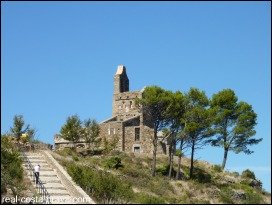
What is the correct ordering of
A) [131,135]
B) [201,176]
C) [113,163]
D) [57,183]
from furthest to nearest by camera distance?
[131,135]
[201,176]
[113,163]
[57,183]

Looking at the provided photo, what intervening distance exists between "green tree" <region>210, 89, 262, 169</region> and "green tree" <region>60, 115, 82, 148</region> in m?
14.8

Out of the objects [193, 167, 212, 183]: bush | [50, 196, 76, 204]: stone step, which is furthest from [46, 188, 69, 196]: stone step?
[193, 167, 212, 183]: bush

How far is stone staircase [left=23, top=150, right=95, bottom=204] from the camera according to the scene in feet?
104

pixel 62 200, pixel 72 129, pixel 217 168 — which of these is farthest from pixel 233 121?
pixel 62 200

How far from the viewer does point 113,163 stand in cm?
5081

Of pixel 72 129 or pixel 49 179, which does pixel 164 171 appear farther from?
pixel 49 179

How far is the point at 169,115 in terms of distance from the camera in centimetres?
5147

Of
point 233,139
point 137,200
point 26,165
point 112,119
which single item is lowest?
point 137,200

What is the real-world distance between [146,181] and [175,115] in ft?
28.8

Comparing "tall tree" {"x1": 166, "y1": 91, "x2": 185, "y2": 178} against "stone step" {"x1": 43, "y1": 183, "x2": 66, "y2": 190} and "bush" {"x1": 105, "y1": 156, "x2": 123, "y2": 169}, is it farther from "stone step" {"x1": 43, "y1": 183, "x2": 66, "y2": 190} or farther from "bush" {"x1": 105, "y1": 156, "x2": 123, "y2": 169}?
"stone step" {"x1": 43, "y1": 183, "x2": 66, "y2": 190}

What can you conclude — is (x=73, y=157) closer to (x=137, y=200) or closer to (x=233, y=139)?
(x=233, y=139)

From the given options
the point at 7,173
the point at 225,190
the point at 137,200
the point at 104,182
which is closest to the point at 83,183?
the point at 104,182

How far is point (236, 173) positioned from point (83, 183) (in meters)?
23.7

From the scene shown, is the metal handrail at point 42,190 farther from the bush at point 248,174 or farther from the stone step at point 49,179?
the bush at point 248,174
